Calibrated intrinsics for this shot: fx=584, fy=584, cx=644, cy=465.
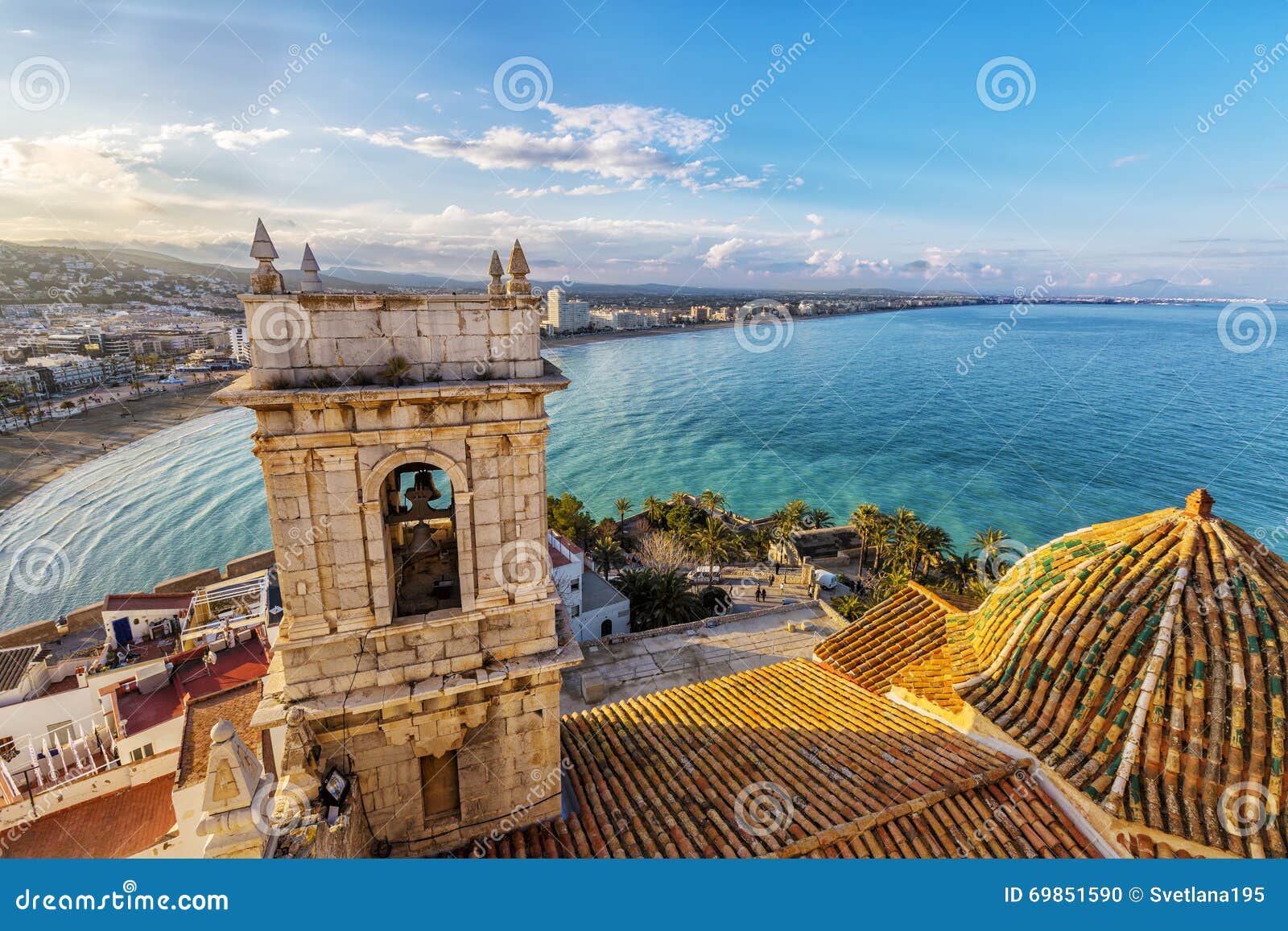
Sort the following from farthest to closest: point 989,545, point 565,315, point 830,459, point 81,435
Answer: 1. point 565,315
2. point 830,459
3. point 81,435
4. point 989,545

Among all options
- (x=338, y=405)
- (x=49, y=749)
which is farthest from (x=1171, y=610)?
(x=49, y=749)

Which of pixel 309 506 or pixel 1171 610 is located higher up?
pixel 309 506

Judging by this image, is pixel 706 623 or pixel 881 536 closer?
pixel 706 623

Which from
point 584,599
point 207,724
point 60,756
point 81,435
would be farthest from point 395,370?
point 81,435

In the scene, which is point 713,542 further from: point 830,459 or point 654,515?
point 830,459

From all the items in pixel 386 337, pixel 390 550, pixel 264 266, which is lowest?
pixel 390 550

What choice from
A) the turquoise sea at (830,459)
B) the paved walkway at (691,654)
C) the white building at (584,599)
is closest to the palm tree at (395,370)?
the paved walkway at (691,654)

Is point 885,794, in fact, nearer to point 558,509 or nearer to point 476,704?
point 476,704
